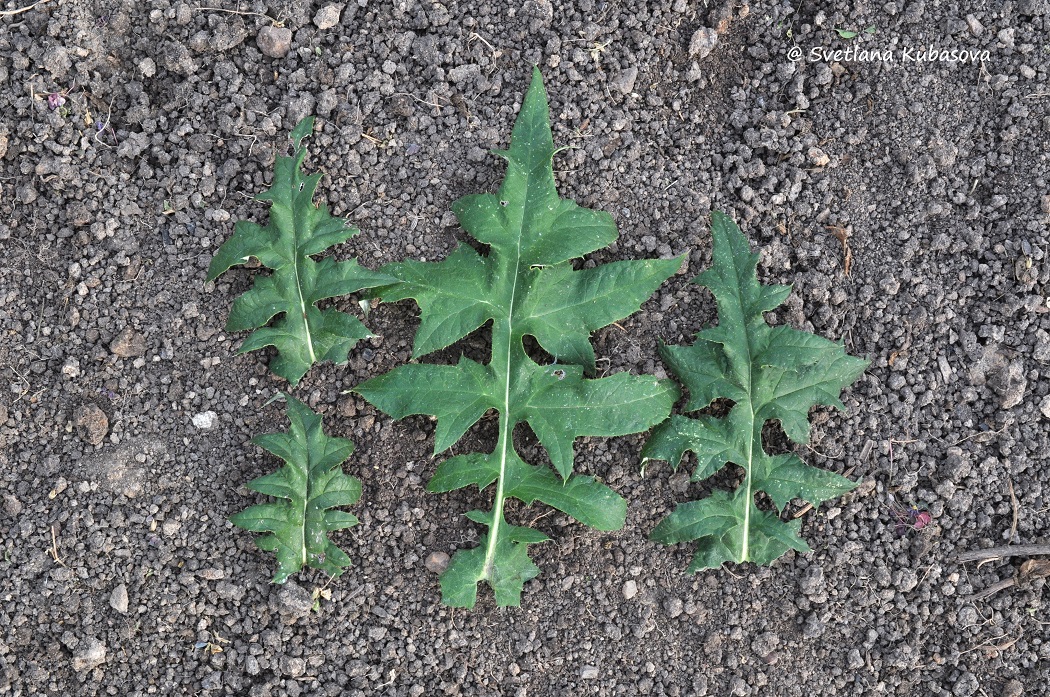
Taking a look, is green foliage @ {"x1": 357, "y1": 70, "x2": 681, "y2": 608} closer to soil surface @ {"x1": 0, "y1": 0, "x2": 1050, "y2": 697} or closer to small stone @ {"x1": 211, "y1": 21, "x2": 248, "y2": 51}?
soil surface @ {"x1": 0, "y1": 0, "x2": 1050, "y2": 697}

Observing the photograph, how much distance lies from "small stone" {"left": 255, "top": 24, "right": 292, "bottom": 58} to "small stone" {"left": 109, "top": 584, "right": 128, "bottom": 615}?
1.98 metres

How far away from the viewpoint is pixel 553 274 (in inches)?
129

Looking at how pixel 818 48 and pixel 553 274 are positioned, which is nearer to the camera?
pixel 553 274

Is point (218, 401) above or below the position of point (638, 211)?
below

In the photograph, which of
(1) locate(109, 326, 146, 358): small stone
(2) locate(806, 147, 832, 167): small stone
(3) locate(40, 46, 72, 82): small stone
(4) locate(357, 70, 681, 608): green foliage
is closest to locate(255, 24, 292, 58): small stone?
(3) locate(40, 46, 72, 82): small stone

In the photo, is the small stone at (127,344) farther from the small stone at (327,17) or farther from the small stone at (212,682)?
the small stone at (327,17)

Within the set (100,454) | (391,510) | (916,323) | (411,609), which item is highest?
(916,323)

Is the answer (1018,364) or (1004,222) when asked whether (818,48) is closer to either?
(1004,222)

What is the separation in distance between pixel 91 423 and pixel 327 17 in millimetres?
1679

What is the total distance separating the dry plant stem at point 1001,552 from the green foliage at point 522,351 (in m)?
1.22

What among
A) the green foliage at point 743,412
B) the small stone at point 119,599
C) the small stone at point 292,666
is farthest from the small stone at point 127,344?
the green foliage at point 743,412

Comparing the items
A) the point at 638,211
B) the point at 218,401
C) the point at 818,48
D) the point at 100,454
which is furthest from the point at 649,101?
the point at 100,454

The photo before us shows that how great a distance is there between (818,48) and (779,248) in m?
0.76

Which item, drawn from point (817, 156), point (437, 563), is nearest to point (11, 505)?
point (437, 563)
